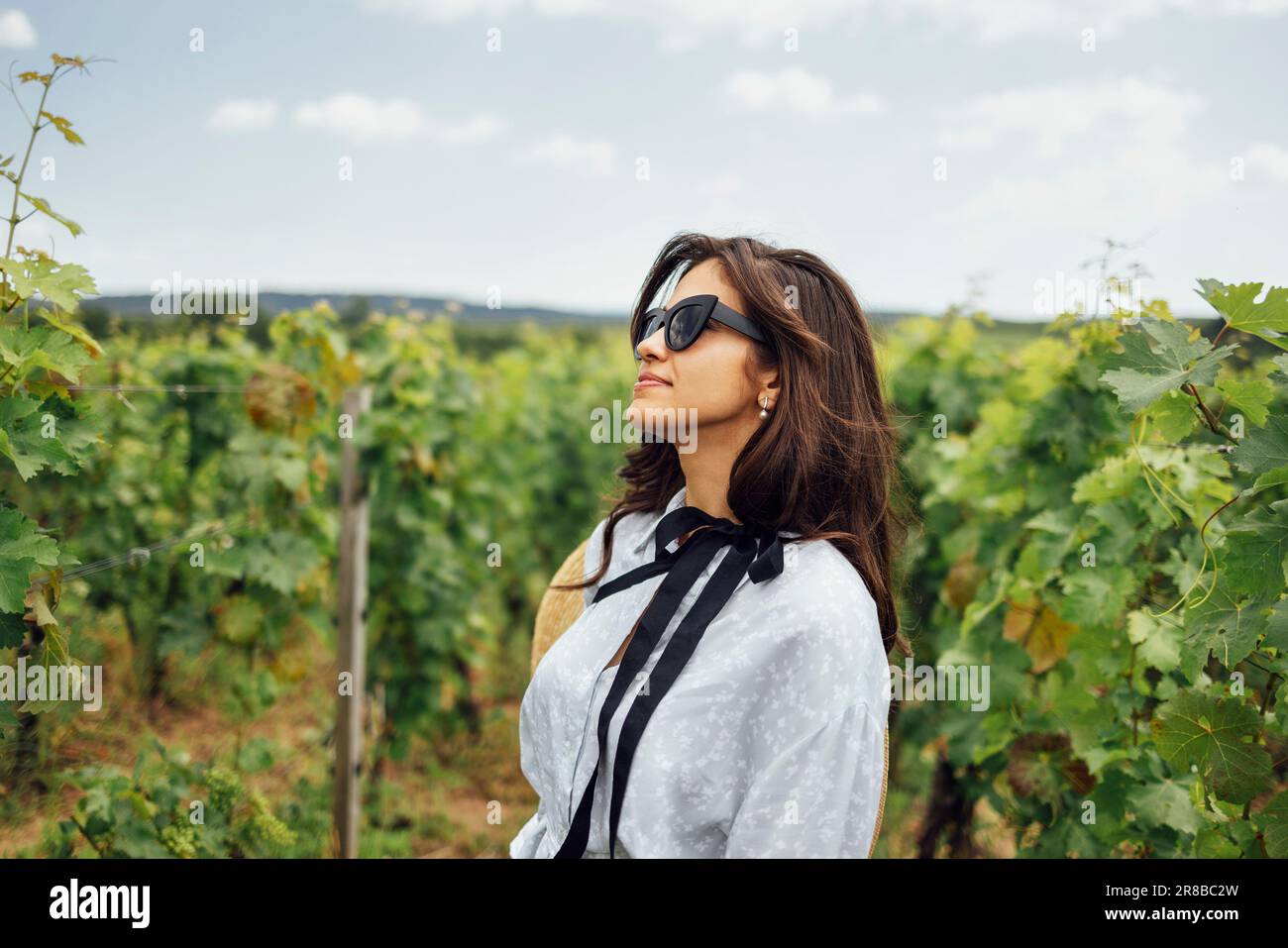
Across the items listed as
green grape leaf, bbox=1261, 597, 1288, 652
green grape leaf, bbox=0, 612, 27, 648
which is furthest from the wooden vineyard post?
green grape leaf, bbox=1261, 597, 1288, 652

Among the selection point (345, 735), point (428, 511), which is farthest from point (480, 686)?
point (345, 735)

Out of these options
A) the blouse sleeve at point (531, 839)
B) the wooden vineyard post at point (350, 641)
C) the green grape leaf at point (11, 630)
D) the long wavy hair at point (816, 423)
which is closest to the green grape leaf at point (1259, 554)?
the long wavy hair at point (816, 423)

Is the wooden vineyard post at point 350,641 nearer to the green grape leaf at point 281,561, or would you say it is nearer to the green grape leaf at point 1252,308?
the green grape leaf at point 281,561

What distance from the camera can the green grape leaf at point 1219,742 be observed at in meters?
1.84

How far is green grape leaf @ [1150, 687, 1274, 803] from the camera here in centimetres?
184

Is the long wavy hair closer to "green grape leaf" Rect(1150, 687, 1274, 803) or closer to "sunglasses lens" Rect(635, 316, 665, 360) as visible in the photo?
"sunglasses lens" Rect(635, 316, 665, 360)

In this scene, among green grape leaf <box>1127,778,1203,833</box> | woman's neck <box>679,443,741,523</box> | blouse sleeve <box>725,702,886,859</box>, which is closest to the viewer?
blouse sleeve <box>725,702,886,859</box>

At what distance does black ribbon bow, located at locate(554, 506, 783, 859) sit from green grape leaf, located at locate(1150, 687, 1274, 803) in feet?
2.90

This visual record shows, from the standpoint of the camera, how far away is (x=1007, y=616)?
3.32m

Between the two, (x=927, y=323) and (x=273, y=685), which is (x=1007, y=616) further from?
(x=273, y=685)
